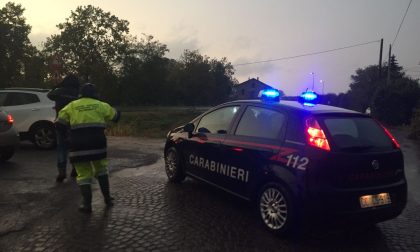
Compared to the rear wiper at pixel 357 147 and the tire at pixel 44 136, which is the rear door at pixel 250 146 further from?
the tire at pixel 44 136

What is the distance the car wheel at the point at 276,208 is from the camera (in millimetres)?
4586

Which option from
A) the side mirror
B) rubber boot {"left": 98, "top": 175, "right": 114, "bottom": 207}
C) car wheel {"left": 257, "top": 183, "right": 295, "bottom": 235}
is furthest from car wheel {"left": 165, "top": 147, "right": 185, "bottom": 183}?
car wheel {"left": 257, "top": 183, "right": 295, "bottom": 235}

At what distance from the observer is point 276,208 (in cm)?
479

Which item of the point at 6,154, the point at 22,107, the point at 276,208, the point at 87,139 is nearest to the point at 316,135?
the point at 276,208

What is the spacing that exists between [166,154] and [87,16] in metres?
57.8

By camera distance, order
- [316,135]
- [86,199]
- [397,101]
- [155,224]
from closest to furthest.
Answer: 1. [316,135]
2. [155,224]
3. [86,199]
4. [397,101]

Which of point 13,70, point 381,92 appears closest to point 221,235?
point 381,92

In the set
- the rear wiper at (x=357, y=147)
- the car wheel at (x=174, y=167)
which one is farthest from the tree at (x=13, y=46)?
the rear wiper at (x=357, y=147)

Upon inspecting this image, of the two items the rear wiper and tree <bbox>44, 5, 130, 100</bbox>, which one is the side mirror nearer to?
the rear wiper

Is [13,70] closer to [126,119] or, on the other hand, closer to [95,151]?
[126,119]

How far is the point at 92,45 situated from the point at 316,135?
58.5 meters

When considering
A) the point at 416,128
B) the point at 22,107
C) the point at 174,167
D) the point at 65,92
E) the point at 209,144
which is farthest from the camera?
the point at 416,128

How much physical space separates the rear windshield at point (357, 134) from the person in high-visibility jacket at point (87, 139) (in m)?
2.88

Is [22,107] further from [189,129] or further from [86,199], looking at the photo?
[86,199]
